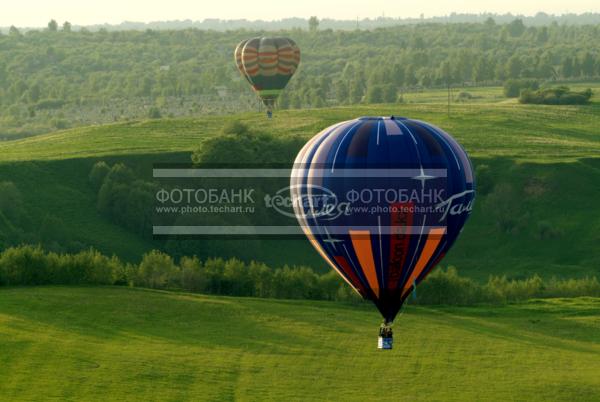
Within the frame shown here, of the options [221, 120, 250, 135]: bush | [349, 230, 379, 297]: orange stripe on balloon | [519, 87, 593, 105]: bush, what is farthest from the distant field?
[349, 230, 379, 297]: orange stripe on balloon

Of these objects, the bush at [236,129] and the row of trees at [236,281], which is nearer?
the row of trees at [236,281]

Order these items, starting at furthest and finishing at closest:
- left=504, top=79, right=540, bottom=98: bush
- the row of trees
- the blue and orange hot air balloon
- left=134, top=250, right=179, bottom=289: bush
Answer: left=504, top=79, right=540, bottom=98: bush
left=134, top=250, right=179, bottom=289: bush
the row of trees
the blue and orange hot air balloon

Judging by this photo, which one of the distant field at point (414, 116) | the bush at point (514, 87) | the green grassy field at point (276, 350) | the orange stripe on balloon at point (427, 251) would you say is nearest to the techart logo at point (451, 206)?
the orange stripe on balloon at point (427, 251)

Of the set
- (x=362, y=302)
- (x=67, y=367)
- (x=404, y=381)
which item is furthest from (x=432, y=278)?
(x=67, y=367)

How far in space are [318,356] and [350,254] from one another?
13963mm

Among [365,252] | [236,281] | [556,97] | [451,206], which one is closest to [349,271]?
[365,252]

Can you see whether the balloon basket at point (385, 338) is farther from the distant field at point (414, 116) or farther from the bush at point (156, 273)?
the distant field at point (414, 116)

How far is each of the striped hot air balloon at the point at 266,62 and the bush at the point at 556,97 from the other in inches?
1984

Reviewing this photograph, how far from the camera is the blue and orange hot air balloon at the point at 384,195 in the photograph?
149 feet

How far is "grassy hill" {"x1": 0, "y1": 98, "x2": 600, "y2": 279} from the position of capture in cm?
8919

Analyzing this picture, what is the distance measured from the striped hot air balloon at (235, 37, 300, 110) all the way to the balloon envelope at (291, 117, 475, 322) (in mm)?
66229

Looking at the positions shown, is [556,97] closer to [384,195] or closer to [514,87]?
[514,87]

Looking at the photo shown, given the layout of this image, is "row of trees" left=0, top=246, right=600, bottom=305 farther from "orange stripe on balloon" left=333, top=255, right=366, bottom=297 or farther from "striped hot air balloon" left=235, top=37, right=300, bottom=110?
"striped hot air balloon" left=235, top=37, right=300, bottom=110

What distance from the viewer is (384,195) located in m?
46.0
